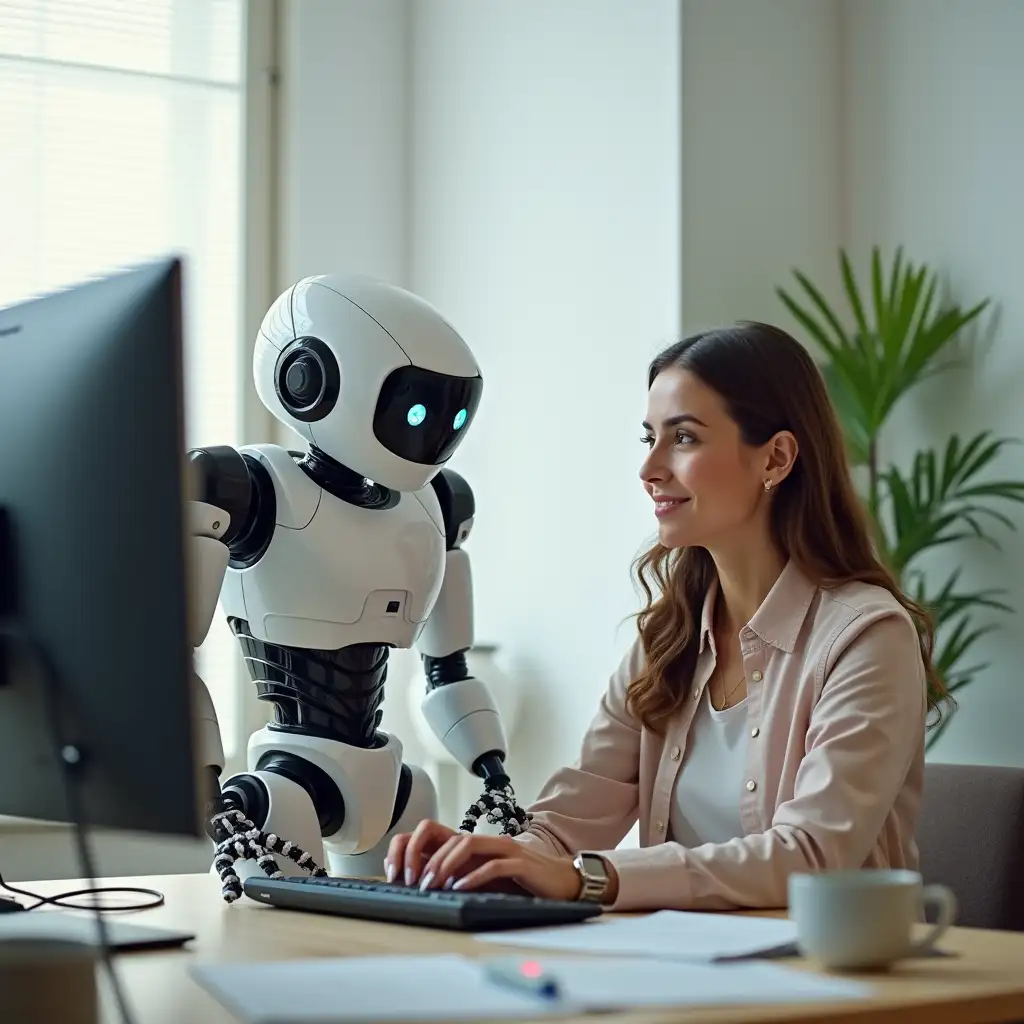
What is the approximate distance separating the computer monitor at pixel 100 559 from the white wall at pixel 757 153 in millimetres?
2205

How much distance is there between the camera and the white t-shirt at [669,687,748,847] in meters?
1.72

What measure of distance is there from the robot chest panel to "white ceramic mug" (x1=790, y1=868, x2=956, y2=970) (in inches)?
42.6

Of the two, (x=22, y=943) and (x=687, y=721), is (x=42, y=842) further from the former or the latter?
(x=22, y=943)

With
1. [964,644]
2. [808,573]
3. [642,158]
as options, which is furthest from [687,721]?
[642,158]

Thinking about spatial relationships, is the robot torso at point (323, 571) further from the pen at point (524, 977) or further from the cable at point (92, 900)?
the pen at point (524, 977)

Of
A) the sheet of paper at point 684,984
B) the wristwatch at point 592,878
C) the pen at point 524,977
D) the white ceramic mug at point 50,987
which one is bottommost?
the wristwatch at point 592,878

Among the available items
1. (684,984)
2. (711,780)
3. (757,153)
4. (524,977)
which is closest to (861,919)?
(684,984)

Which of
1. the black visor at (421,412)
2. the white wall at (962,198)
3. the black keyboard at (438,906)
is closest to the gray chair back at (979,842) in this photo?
the black keyboard at (438,906)

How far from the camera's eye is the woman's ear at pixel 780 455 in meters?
1.85

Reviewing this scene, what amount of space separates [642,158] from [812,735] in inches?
74.2

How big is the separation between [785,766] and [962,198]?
5.76 feet

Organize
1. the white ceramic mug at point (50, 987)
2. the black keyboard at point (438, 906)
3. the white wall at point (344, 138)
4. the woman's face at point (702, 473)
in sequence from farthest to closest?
the white wall at point (344, 138) < the woman's face at point (702, 473) < the black keyboard at point (438, 906) < the white ceramic mug at point (50, 987)

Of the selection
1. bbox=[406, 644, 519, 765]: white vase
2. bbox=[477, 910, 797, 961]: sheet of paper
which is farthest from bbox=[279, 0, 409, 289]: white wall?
bbox=[477, 910, 797, 961]: sheet of paper

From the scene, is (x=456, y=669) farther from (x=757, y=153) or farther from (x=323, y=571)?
(x=757, y=153)
